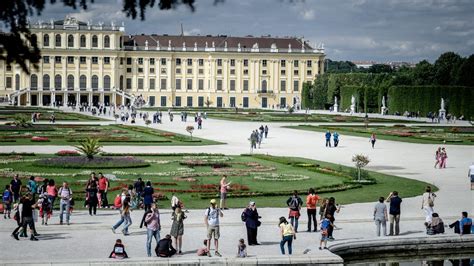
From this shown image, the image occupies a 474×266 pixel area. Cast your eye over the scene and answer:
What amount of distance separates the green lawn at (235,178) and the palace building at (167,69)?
82.1 metres

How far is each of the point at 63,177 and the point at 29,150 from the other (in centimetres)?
1098

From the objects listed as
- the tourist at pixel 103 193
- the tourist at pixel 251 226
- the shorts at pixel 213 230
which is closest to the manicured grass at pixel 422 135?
the tourist at pixel 103 193

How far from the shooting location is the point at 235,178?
87.8 ft

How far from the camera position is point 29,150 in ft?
119

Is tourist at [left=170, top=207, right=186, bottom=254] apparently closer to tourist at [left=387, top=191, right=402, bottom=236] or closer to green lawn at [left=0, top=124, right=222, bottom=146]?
tourist at [left=387, top=191, right=402, bottom=236]

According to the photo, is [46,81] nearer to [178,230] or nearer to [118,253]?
[178,230]

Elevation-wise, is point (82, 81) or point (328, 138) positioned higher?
point (82, 81)

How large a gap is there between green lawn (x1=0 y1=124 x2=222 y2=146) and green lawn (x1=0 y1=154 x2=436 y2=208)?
8.43 m

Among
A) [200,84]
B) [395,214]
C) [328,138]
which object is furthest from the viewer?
[200,84]

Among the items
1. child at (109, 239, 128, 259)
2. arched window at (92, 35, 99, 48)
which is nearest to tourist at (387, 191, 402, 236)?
child at (109, 239, 128, 259)

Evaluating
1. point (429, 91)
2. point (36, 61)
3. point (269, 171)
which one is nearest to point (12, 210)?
point (269, 171)

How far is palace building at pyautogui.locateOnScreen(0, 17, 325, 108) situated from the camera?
373ft

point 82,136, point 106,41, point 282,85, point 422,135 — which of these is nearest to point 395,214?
point 82,136

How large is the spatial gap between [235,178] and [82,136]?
20644 millimetres
